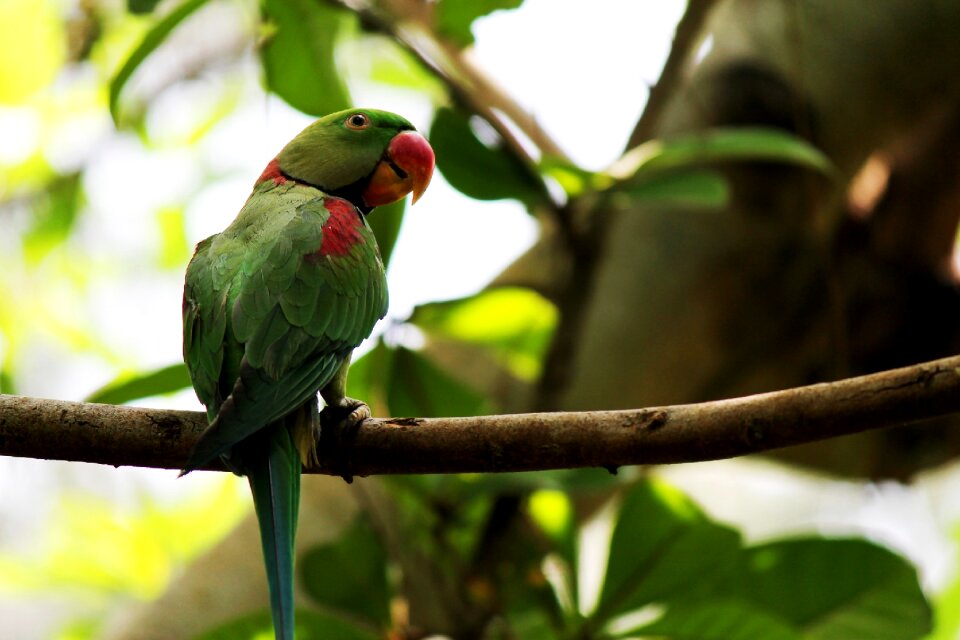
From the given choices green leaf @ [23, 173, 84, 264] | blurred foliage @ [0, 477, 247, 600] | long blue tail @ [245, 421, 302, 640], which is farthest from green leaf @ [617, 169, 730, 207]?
green leaf @ [23, 173, 84, 264]

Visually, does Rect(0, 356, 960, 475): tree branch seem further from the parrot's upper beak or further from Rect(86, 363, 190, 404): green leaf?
the parrot's upper beak

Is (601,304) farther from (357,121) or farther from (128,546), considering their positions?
(128,546)

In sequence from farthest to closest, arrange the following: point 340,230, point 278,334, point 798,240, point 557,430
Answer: point 798,240, point 340,230, point 278,334, point 557,430

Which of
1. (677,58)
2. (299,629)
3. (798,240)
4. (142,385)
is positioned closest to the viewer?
(142,385)

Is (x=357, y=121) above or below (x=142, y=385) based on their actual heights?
above

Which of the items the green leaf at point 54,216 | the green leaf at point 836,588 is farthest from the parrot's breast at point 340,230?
the green leaf at point 54,216

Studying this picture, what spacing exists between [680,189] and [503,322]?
1.99ft

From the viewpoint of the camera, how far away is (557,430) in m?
1.49

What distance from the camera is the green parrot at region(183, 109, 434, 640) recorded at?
62.4 inches

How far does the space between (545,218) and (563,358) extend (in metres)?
0.57

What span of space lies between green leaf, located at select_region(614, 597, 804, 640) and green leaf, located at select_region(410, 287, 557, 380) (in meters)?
0.83

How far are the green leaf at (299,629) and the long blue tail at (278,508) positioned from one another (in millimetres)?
743

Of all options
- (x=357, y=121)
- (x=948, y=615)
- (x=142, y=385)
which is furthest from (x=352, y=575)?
(x=948, y=615)

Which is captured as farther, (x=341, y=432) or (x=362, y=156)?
(x=362, y=156)
